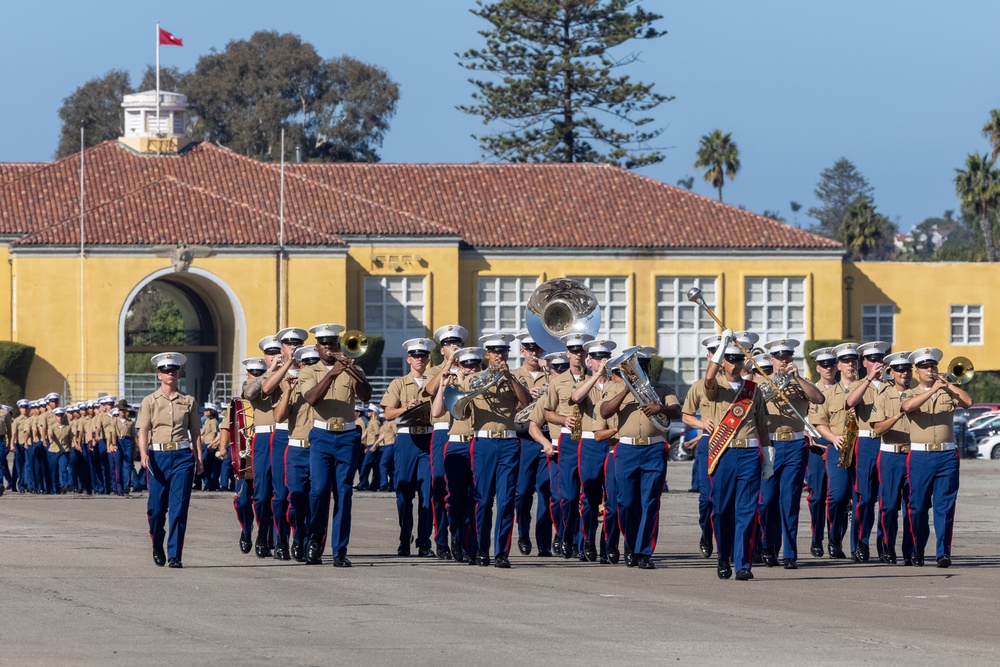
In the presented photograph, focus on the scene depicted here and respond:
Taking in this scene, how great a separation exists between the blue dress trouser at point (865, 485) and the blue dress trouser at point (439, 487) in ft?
12.2

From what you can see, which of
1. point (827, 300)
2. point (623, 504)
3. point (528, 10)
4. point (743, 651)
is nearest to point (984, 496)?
point (623, 504)

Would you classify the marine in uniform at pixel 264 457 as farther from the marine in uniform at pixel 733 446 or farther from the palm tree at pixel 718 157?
the palm tree at pixel 718 157

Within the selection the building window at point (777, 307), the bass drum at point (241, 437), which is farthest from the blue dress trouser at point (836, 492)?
the building window at point (777, 307)

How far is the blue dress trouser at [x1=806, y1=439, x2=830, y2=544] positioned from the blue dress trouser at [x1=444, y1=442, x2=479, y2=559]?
3155mm

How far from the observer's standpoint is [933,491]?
1712 cm

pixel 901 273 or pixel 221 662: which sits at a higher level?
pixel 901 273

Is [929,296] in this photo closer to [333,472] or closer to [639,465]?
[639,465]

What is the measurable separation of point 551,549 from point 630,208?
46.2 m

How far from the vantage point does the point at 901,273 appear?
221 ft

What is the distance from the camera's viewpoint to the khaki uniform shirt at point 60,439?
35406 millimetres

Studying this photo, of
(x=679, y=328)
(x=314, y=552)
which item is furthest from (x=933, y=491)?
(x=679, y=328)

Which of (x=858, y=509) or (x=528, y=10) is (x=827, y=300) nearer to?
(x=528, y=10)

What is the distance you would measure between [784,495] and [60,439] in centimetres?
2107

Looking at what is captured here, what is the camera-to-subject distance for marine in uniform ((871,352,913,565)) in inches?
680
